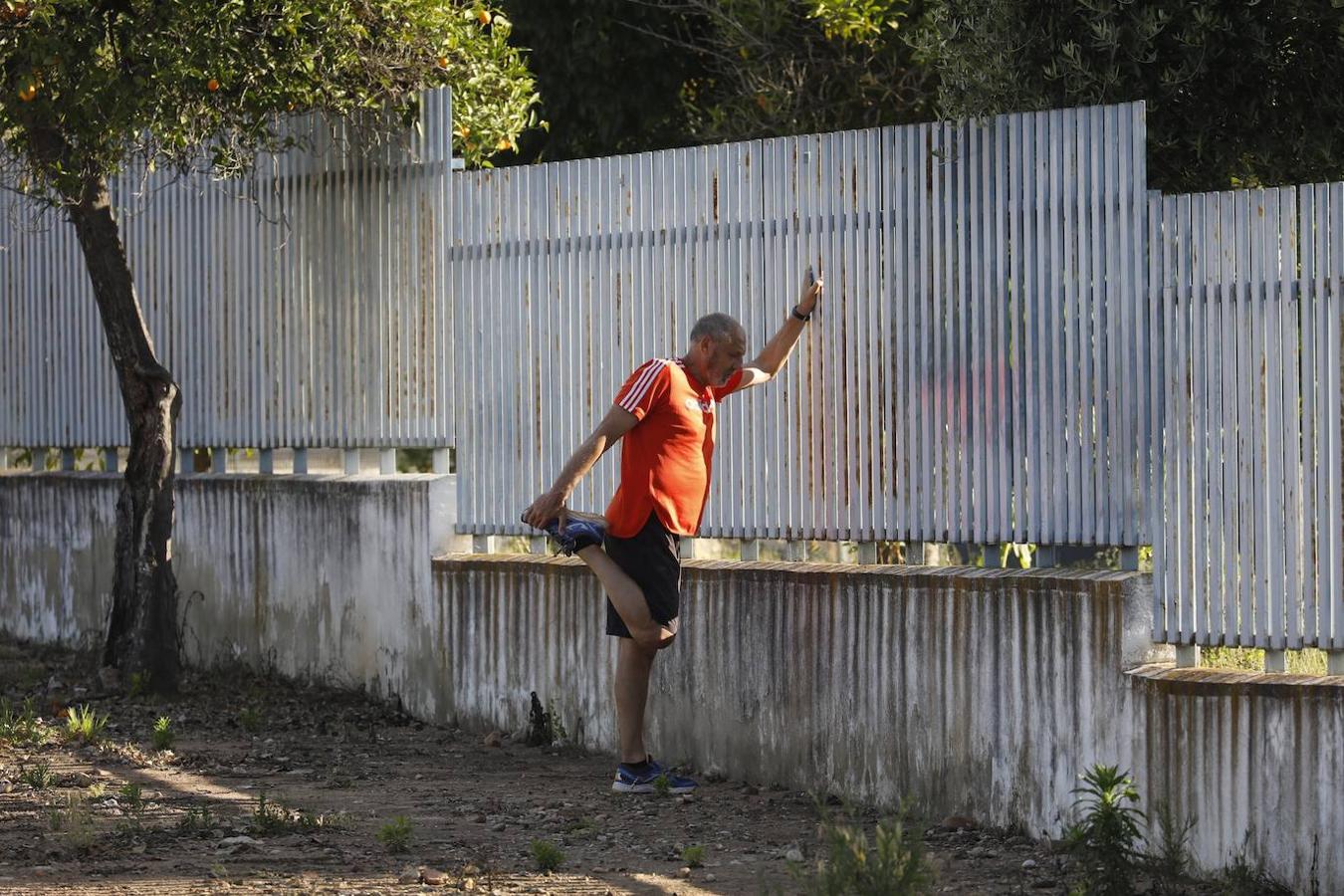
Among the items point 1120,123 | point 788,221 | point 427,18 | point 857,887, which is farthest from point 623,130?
point 857,887

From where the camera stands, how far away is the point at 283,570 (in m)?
10.8

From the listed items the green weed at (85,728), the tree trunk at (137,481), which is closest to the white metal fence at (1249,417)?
the green weed at (85,728)

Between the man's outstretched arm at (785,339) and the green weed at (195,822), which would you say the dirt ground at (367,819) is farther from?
the man's outstretched arm at (785,339)

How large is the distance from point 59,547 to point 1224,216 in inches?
319

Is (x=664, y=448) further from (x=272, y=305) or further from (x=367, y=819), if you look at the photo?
(x=272, y=305)

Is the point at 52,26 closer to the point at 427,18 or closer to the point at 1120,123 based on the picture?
the point at 427,18

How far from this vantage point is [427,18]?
1010 centimetres

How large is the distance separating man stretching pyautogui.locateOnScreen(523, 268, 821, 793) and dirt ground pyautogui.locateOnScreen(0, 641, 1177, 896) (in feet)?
1.69

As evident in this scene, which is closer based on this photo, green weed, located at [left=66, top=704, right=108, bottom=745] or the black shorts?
the black shorts

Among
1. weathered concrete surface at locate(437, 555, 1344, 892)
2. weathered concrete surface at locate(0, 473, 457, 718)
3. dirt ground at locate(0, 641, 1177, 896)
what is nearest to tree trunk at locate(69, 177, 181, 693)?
dirt ground at locate(0, 641, 1177, 896)

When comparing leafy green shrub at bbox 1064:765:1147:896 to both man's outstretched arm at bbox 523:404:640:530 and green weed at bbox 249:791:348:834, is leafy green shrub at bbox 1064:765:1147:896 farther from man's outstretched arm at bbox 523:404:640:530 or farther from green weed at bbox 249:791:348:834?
green weed at bbox 249:791:348:834

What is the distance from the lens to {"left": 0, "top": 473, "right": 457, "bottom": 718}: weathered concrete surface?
990cm

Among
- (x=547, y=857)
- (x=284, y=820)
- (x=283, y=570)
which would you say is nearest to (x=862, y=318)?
(x=547, y=857)

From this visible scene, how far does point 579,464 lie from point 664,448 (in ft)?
1.20
